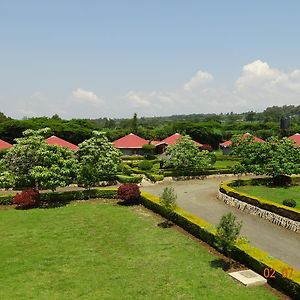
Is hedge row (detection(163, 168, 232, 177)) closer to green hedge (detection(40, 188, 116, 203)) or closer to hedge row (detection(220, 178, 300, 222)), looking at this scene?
hedge row (detection(220, 178, 300, 222))

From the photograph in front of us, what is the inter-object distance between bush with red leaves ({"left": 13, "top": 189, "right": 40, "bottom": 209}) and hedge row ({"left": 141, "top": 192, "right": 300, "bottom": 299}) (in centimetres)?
1113

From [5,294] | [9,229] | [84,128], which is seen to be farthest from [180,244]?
[84,128]

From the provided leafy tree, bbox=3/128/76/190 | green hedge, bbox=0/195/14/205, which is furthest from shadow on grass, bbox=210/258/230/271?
green hedge, bbox=0/195/14/205

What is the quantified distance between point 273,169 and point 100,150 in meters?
16.7

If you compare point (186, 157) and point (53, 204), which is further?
point (186, 157)

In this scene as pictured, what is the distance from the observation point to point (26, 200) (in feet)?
101

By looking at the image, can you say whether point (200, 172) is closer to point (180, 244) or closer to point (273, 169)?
point (273, 169)

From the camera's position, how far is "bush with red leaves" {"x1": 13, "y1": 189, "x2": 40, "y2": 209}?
30.9 m

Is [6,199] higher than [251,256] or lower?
lower

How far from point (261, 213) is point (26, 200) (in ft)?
59.0

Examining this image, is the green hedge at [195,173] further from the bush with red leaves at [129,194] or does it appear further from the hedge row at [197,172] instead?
the bush with red leaves at [129,194]

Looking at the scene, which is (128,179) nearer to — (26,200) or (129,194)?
(129,194)

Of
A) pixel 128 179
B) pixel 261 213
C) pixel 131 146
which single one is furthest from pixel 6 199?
pixel 131 146

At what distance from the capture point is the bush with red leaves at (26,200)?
30.9 meters
